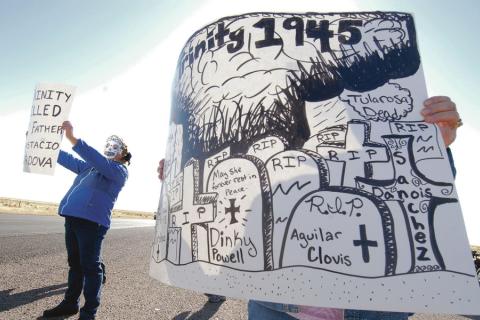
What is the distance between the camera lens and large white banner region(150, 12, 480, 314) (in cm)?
92

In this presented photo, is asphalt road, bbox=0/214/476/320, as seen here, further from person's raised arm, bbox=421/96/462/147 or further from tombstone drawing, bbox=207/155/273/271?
person's raised arm, bbox=421/96/462/147

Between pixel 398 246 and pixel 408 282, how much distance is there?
89 mm

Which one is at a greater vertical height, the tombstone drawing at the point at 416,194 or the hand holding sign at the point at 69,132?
the hand holding sign at the point at 69,132

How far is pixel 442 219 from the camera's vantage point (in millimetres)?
919

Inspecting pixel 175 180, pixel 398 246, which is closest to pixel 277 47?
pixel 175 180

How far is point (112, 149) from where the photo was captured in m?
3.46

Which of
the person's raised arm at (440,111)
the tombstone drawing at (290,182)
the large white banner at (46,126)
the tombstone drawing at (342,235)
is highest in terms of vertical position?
the large white banner at (46,126)

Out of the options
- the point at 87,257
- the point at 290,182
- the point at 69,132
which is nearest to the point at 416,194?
the point at 290,182

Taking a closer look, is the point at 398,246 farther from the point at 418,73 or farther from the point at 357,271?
the point at 418,73

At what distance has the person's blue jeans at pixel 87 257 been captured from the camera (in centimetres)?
334

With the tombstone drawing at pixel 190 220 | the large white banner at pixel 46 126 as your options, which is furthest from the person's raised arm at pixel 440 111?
the large white banner at pixel 46 126

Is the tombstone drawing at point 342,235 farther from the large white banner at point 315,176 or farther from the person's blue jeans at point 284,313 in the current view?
the person's blue jeans at point 284,313

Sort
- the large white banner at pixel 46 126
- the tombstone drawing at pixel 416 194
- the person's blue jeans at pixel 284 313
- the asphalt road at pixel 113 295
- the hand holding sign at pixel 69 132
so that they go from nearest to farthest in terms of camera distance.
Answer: the tombstone drawing at pixel 416 194 < the person's blue jeans at pixel 284 313 < the large white banner at pixel 46 126 < the hand holding sign at pixel 69 132 < the asphalt road at pixel 113 295

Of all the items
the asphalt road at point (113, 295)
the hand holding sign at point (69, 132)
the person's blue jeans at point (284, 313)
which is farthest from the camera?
the asphalt road at point (113, 295)
